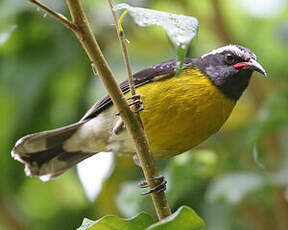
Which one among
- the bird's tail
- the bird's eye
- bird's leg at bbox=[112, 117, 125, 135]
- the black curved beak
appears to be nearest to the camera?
bird's leg at bbox=[112, 117, 125, 135]

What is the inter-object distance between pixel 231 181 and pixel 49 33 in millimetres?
1862

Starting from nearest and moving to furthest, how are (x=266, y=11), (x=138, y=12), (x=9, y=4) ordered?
(x=138, y=12), (x=9, y=4), (x=266, y=11)

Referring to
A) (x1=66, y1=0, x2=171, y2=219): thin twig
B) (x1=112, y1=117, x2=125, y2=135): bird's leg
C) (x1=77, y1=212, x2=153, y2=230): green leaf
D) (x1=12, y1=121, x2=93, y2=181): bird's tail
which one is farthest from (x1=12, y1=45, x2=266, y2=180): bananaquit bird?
(x1=77, y1=212, x2=153, y2=230): green leaf

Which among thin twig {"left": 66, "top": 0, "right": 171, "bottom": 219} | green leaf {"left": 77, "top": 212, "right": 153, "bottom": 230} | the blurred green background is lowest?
the blurred green background

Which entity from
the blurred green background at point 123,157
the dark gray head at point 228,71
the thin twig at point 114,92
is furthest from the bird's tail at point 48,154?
the thin twig at point 114,92

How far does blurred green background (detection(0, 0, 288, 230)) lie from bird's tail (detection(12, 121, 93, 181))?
159mm

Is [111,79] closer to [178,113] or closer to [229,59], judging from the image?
[178,113]

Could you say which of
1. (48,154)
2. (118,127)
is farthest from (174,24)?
(48,154)

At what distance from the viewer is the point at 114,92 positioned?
1.87 meters

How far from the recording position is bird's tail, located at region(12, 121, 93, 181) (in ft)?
12.2

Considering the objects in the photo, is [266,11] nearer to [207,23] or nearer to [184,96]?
[207,23]

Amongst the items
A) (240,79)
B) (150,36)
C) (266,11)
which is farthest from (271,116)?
(266,11)

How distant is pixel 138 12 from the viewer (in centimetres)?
166

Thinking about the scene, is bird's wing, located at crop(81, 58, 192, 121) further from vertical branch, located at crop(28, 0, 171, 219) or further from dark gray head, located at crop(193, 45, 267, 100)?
vertical branch, located at crop(28, 0, 171, 219)
